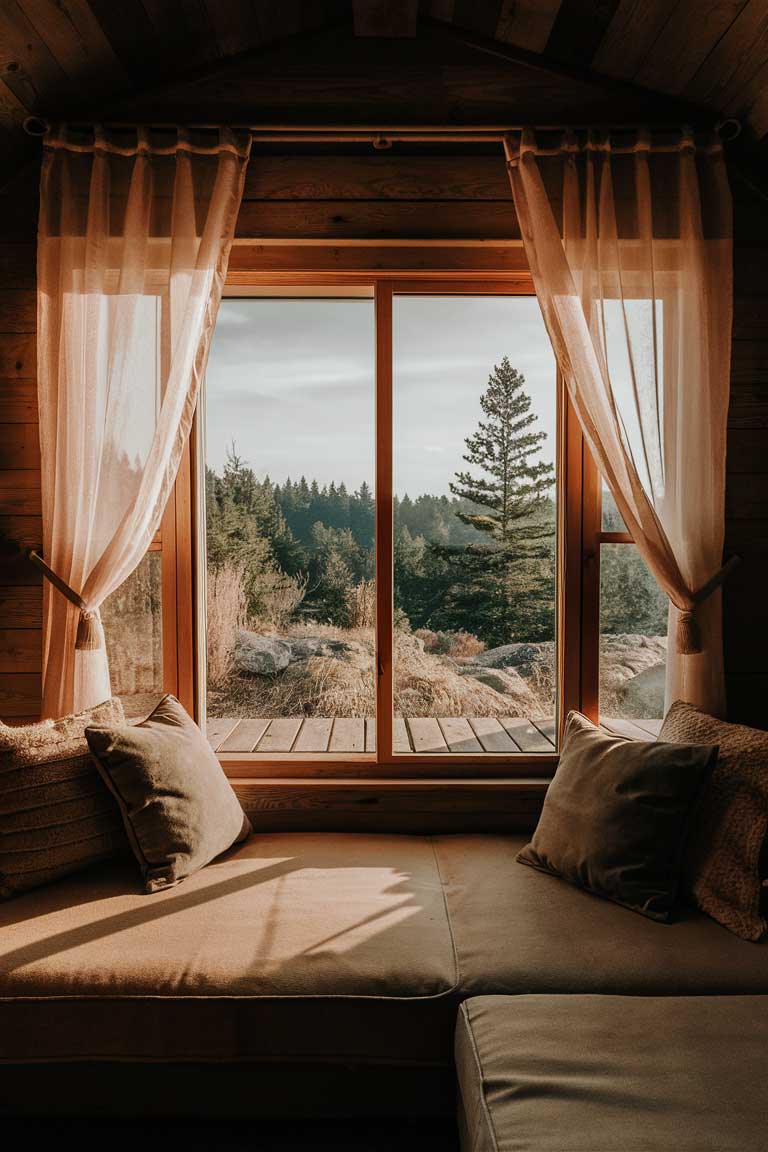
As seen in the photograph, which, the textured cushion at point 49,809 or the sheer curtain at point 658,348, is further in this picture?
the sheer curtain at point 658,348

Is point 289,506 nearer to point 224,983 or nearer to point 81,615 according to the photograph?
point 81,615

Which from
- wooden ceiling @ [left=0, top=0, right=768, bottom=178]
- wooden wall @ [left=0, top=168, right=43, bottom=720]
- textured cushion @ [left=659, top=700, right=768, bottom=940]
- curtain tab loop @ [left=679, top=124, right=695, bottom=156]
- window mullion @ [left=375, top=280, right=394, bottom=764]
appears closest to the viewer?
textured cushion @ [left=659, top=700, right=768, bottom=940]

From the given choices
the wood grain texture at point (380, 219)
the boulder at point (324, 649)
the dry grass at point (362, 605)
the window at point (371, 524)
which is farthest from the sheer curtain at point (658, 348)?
the boulder at point (324, 649)

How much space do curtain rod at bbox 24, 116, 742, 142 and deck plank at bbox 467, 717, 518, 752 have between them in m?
1.81

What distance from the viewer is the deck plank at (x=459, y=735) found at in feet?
7.93

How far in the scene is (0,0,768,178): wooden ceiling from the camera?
2082 mm

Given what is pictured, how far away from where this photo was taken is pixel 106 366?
2.21 meters

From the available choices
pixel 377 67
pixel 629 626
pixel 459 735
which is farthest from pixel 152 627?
pixel 377 67

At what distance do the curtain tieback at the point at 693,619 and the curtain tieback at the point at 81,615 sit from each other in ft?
5.64

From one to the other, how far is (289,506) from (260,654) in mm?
495

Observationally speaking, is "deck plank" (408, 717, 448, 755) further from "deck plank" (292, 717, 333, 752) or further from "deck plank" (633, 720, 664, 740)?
"deck plank" (633, 720, 664, 740)

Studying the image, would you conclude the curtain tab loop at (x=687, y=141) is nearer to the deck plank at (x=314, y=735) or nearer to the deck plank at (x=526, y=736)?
the deck plank at (x=526, y=736)

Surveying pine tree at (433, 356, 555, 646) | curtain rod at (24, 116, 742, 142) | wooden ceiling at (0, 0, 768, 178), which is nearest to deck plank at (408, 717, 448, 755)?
pine tree at (433, 356, 555, 646)

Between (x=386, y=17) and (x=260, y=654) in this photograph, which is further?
(x=260, y=654)
